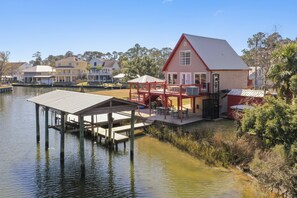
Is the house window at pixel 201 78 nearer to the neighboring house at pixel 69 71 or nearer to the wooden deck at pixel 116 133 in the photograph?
the wooden deck at pixel 116 133

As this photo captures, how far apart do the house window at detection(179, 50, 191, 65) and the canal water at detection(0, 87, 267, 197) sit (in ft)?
38.5

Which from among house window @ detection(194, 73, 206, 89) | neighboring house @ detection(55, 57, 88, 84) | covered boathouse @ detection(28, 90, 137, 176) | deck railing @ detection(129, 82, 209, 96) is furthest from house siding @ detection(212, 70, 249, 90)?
neighboring house @ detection(55, 57, 88, 84)

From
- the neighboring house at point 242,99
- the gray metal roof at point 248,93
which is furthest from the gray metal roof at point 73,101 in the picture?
the gray metal roof at point 248,93

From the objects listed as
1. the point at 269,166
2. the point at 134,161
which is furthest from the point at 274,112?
the point at 134,161

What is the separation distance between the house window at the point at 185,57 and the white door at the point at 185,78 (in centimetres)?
121

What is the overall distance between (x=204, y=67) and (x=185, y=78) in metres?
2.90

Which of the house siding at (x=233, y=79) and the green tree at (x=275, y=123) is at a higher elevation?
the house siding at (x=233, y=79)

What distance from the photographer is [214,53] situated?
3050 cm

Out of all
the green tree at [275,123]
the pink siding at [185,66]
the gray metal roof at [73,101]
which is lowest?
the green tree at [275,123]

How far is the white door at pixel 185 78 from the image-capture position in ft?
97.5

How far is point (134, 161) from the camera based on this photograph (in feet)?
57.3

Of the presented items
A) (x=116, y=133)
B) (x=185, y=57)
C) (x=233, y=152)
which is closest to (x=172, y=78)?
(x=185, y=57)

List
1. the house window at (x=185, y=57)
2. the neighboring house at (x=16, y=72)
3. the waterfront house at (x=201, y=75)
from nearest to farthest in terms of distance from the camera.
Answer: the waterfront house at (x=201, y=75) → the house window at (x=185, y=57) → the neighboring house at (x=16, y=72)

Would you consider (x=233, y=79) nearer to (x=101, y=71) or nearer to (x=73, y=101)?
(x=73, y=101)
